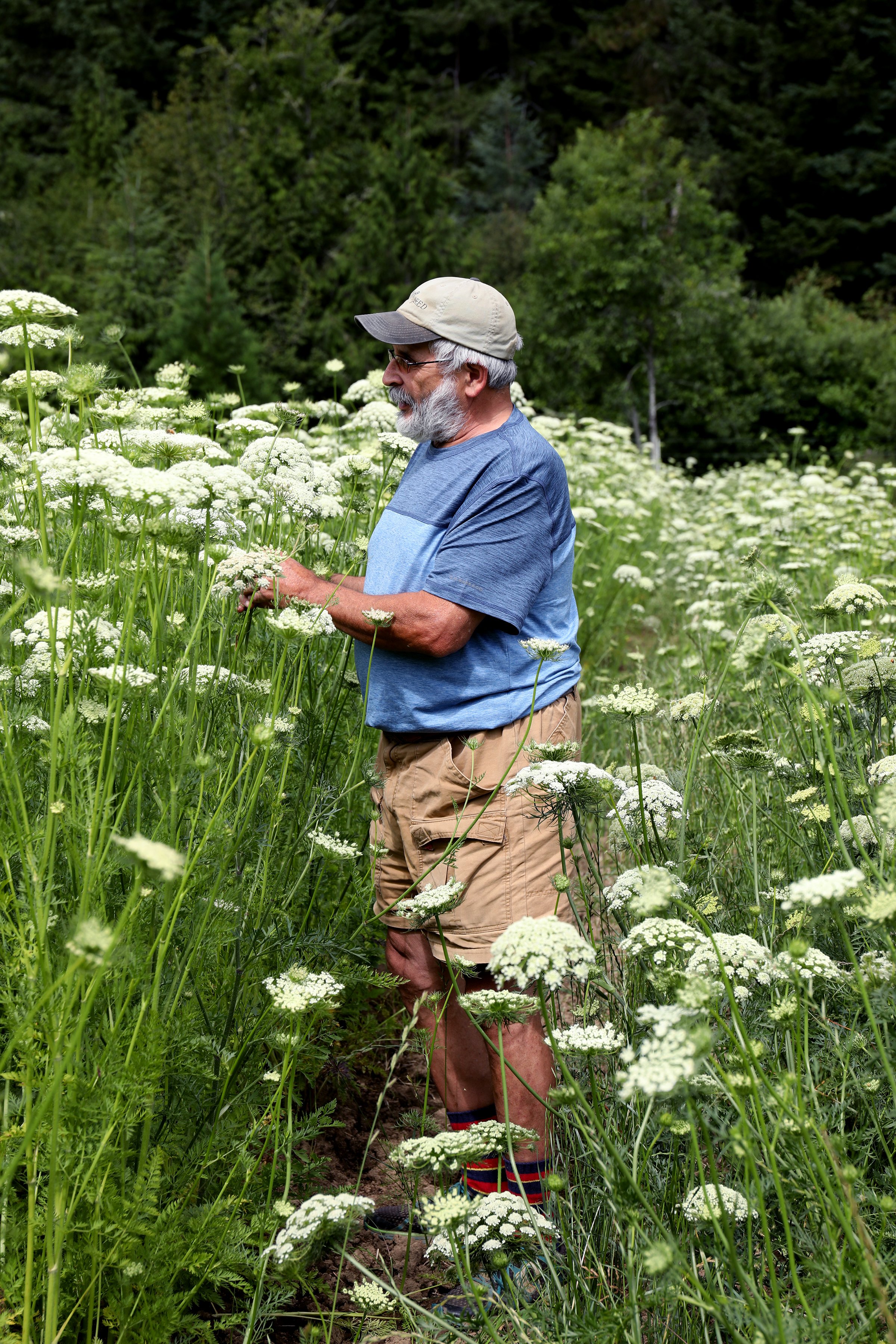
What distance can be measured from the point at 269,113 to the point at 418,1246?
74.6ft

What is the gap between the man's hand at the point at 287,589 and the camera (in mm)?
2695

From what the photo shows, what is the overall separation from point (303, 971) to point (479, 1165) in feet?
3.61

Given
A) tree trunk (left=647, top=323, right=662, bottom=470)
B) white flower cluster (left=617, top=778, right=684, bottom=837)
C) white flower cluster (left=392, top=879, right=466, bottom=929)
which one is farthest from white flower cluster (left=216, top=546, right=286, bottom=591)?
tree trunk (left=647, top=323, right=662, bottom=470)

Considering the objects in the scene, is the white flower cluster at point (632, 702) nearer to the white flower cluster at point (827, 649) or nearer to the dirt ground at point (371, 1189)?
the white flower cluster at point (827, 649)

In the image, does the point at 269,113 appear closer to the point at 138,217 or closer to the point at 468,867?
the point at 138,217

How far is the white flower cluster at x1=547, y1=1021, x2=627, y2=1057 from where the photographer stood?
77.8 inches

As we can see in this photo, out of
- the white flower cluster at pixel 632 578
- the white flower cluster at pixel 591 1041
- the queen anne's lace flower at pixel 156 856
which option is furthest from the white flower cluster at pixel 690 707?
the white flower cluster at pixel 632 578

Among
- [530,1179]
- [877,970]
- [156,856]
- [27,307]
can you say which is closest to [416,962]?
[530,1179]

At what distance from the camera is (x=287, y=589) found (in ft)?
8.84

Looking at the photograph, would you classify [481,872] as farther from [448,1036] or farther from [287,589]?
[287,589]

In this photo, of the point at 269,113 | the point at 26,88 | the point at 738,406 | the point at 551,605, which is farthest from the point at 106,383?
the point at 26,88

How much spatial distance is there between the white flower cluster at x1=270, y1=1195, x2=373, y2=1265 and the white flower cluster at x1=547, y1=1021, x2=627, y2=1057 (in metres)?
0.43

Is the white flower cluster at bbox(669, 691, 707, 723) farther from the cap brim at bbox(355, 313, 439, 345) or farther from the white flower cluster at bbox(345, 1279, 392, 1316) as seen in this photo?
the white flower cluster at bbox(345, 1279, 392, 1316)

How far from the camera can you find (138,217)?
1908 centimetres
